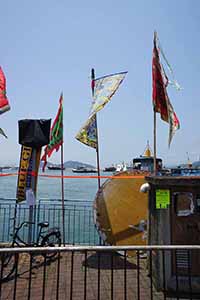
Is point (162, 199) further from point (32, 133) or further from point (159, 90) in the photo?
point (32, 133)

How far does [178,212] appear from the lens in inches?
171

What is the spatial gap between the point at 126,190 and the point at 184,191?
7.64ft

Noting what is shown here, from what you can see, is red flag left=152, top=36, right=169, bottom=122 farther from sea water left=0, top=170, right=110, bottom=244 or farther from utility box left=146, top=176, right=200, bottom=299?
sea water left=0, top=170, right=110, bottom=244

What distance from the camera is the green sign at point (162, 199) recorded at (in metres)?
4.37

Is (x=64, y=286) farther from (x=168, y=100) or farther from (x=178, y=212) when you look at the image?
(x=168, y=100)

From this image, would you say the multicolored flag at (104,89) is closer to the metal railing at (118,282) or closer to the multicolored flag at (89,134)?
the multicolored flag at (89,134)

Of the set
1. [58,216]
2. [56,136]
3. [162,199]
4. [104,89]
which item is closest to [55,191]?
[58,216]

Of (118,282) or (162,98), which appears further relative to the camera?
(162,98)

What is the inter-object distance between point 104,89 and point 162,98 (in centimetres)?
177

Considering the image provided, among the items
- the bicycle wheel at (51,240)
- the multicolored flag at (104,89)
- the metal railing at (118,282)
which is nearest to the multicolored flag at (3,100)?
the multicolored flag at (104,89)

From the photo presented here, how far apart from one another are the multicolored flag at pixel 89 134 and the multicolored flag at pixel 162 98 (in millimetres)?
1899

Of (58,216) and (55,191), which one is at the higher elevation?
(58,216)

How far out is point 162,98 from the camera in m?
6.00

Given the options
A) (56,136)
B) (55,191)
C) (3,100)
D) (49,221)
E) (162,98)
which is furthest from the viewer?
(55,191)
